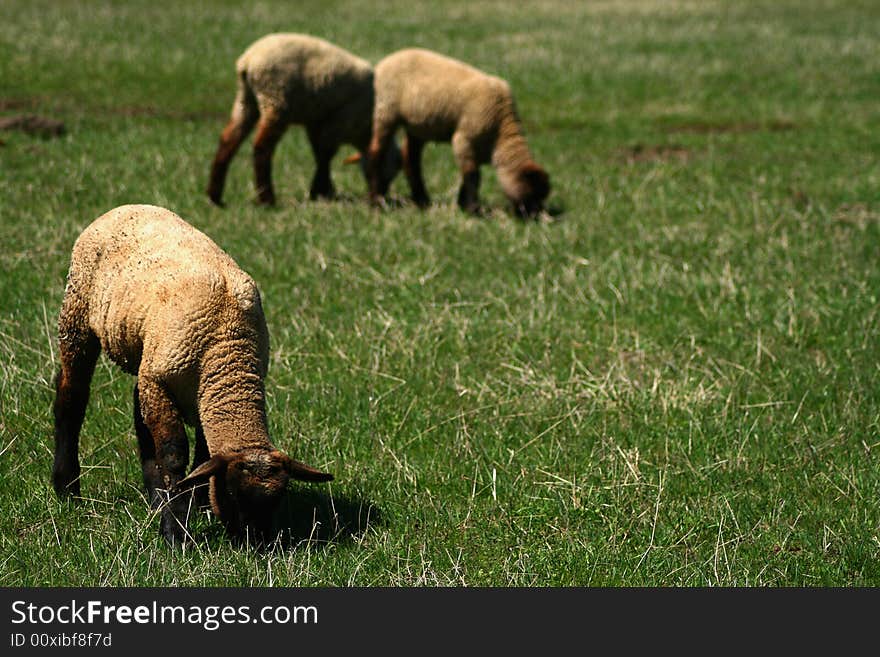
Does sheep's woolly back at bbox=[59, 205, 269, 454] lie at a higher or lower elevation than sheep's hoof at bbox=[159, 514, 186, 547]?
higher

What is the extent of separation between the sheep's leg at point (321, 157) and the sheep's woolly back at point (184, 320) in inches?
282

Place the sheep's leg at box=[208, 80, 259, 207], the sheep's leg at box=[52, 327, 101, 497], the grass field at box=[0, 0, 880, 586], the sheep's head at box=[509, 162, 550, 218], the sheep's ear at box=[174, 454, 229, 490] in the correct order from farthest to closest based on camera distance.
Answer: the sheep's head at box=[509, 162, 550, 218] → the sheep's leg at box=[208, 80, 259, 207] → the sheep's leg at box=[52, 327, 101, 497] → the grass field at box=[0, 0, 880, 586] → the sheep's ear at box=[174, 454, 229, 490]

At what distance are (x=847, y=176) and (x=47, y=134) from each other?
9.82 m

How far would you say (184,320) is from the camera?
4.98 m

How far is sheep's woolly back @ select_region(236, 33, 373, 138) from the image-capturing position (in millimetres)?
11883

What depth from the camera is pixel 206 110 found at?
17.6m

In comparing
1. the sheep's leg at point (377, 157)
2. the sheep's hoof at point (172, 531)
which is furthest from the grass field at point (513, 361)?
the sheep's leg at point (377, 157)

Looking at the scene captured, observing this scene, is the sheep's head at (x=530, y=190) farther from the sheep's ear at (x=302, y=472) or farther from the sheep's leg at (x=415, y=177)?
the sheep's ear at (x=302, y=472)

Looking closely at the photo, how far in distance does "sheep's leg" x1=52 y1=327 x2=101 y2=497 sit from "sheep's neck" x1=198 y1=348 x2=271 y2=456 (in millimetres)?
971

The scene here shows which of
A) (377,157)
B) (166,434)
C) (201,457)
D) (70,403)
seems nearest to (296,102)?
(377,157)

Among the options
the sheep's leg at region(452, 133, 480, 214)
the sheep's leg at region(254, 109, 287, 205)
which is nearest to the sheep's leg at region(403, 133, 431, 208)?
the sheep's leg at region(452, 133, 480, 214)

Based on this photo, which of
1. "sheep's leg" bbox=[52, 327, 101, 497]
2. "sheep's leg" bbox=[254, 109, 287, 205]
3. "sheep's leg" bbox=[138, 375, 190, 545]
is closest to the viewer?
"sheep's leg" bbox=[138, 375, 190, 545]

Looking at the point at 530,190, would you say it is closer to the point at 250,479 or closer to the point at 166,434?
the point at 166,434

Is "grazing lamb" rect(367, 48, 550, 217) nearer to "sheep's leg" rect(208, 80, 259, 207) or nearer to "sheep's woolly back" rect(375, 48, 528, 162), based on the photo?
"sheep's woolly back" rect(375, 48, 528, 162)
